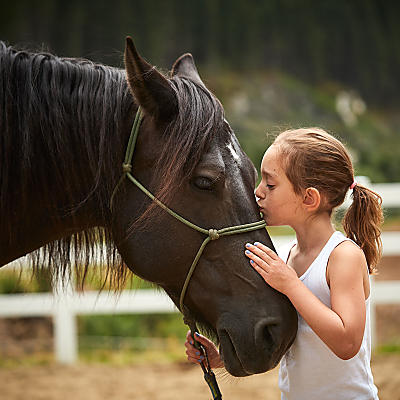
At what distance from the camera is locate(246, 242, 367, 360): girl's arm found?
54.7 inches

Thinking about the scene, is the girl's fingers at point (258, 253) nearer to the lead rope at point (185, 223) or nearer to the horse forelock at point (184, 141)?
the lead rope at point (185, 223)

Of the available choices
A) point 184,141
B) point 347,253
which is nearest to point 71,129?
point 184,141

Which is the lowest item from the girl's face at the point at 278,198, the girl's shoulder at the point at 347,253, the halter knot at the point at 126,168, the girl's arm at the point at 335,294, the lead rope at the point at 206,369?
the lead rope at the point at 206,369

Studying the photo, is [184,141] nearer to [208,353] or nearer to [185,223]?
[185,223]

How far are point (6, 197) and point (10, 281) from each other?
13.1ft

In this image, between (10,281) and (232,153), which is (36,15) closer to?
(10,281)

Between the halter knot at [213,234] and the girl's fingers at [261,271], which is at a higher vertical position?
the halter knot at [213,234]

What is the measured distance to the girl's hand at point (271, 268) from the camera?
144 centimetres

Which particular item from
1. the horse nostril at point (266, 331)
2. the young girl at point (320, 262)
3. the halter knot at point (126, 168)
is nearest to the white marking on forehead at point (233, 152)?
the young girl at point (320, 262)

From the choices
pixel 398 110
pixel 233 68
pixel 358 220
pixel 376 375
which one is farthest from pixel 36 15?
pixel 358 220

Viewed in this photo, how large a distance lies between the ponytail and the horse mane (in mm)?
490

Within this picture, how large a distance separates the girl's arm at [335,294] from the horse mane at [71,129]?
0.36 meters

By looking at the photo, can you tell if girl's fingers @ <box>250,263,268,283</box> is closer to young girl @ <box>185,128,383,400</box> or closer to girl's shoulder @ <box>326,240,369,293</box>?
young girl @ <box>185,128,383,400</box>

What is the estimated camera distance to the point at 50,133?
1.59 metres
